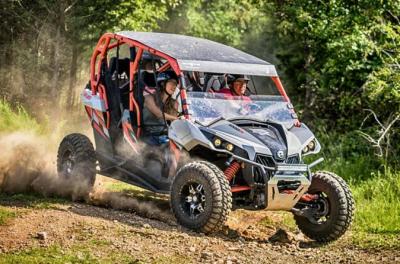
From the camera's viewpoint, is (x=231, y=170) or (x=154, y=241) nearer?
(x=154, y=241)

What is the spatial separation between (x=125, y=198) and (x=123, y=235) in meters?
2.62

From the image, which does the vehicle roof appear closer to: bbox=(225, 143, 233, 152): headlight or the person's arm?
the person's arm

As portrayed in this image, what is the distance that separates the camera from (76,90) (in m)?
19.5

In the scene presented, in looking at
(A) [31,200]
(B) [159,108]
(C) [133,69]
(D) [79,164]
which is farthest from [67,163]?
(B) [159,108]

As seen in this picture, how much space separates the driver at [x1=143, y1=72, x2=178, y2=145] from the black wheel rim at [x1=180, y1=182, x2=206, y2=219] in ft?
3.72

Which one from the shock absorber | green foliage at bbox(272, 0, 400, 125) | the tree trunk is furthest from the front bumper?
the tree trunk

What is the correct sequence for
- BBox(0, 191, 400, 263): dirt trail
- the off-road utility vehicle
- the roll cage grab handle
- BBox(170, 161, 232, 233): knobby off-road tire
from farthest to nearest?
the roll cage grab handle
the off-road utility vehicle
BBox(170, 161, 232, 233): knobby off-road tire
BBox(0, 191, 400, 263): dirt trail

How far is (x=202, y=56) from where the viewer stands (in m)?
9.92

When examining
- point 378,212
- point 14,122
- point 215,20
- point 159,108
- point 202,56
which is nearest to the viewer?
point 202,56

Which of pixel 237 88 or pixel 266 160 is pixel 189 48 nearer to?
pixel 237 88

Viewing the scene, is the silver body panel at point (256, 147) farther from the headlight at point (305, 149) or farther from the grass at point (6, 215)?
the grass at point (6, 215)

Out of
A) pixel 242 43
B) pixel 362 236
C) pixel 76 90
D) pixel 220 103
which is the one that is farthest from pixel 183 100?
pixel 242 43

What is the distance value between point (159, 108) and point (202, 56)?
83 centimetres

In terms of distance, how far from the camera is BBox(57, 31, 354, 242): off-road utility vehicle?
28.9 feet
